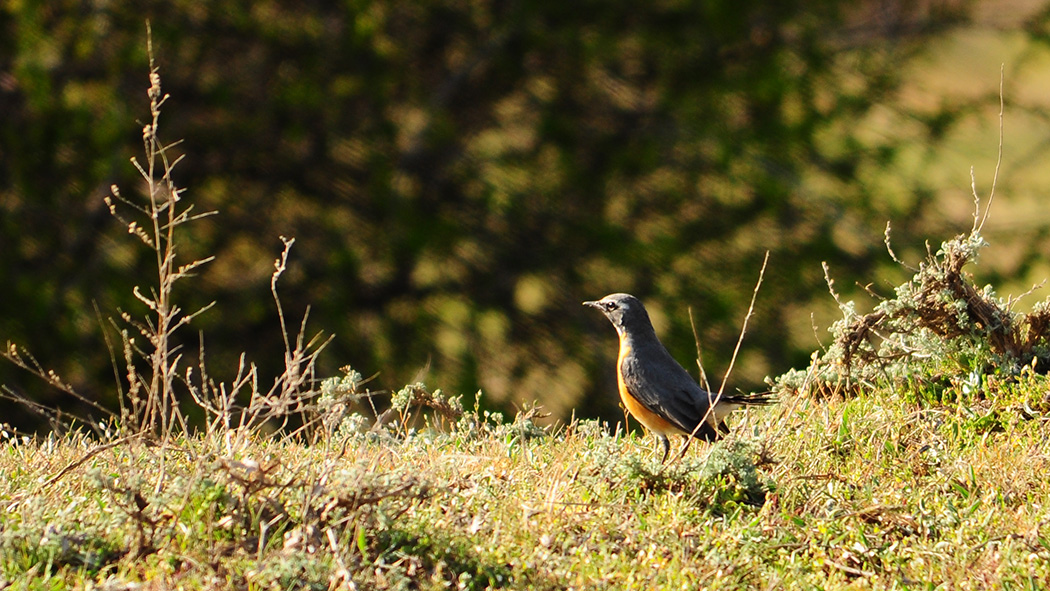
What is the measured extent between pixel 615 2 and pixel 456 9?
1155 millimetres

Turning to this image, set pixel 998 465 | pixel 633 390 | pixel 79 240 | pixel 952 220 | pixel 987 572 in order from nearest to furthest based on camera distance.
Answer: pixel 987 572 → pixel 998 465 → pixel 633 390 → pixel 79 240 → pixel 952 220

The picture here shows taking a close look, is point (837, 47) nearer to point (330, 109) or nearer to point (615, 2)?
point (615, 2)

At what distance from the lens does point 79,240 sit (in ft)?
26.3

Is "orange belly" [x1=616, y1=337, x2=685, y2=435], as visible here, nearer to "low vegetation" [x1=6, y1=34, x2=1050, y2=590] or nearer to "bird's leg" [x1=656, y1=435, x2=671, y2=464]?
"bird's leg" [x1=656, y1=435, x2=671, y2=464]

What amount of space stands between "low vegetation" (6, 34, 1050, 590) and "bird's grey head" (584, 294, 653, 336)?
752mm

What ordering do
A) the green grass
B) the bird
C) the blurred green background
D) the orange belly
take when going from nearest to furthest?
the green grass, the bird, the orange belly, the blurred green background

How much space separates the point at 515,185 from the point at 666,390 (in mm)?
3218

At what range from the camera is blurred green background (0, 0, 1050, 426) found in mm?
8102

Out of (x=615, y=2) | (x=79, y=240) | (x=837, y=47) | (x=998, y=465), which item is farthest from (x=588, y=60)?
(x=998, y=465)

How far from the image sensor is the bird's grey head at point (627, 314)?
19.7 ft

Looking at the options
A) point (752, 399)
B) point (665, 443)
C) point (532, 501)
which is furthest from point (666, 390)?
point (532, 501)

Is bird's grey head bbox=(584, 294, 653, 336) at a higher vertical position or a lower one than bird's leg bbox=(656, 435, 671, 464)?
higher

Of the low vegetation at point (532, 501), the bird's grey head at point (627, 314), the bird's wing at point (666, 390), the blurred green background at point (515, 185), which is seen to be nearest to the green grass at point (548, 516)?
the low vegetation at point (532, 501)

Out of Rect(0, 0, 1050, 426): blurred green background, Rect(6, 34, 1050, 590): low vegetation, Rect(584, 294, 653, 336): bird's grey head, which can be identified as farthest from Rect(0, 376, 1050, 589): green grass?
Rect(0, 0, 1050, 426): blurred green background
